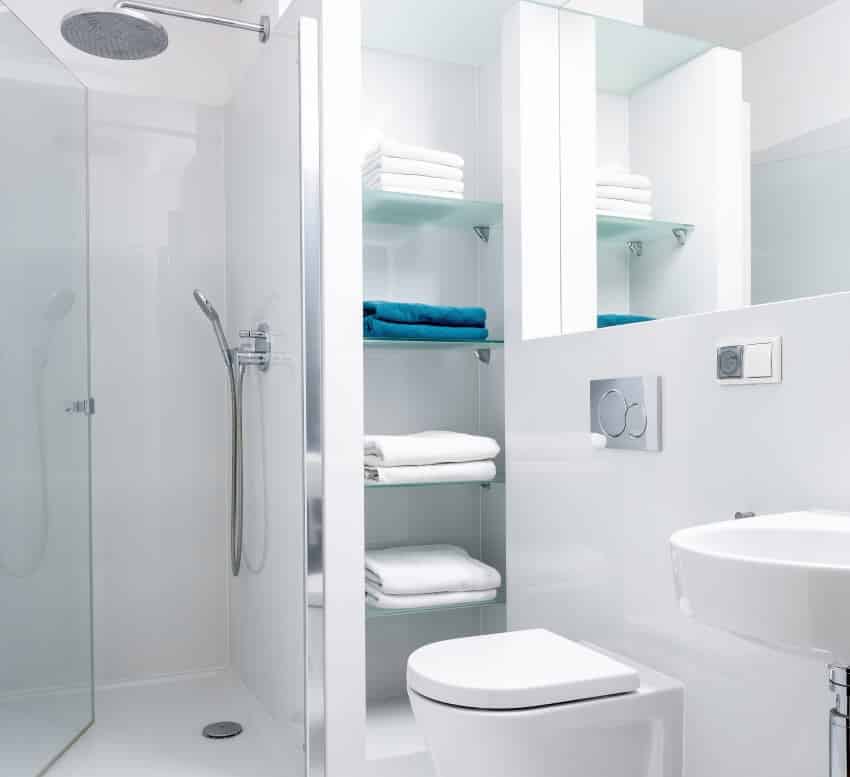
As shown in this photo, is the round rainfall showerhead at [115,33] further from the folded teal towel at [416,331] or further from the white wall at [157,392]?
the folded teal towel at [416,331]

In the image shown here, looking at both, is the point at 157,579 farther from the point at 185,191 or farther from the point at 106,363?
the point at 185,191

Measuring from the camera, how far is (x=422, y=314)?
7.44 ft

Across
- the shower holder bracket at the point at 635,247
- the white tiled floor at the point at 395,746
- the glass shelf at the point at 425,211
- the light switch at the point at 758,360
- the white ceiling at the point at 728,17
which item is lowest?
the white tiled floor at the point at 395,746

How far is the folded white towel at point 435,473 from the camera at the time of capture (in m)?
2.20

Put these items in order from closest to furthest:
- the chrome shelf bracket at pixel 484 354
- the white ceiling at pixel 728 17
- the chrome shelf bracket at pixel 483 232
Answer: the white ceiling at pixel 728 17 → the chrome shelf bracket at pixel 484 354 → the chrome shelf bracket at pixel 483 232

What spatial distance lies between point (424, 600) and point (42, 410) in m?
1.09

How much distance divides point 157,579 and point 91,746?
2.00 ft

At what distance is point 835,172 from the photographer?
4.66ft

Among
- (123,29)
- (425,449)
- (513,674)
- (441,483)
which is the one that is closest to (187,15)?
(123,29)

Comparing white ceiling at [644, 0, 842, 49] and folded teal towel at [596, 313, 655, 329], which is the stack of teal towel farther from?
white ceiling at [644, 0, 842, 49]

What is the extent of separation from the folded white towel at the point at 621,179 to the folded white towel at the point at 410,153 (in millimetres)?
459

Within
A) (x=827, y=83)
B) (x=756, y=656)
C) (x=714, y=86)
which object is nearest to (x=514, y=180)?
(x=714, y=86)

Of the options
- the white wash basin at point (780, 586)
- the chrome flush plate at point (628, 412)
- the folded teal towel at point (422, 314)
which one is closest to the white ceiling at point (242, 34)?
the chrome flush plate at point (628, 412)

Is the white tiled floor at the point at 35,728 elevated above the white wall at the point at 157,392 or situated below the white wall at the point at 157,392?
below
